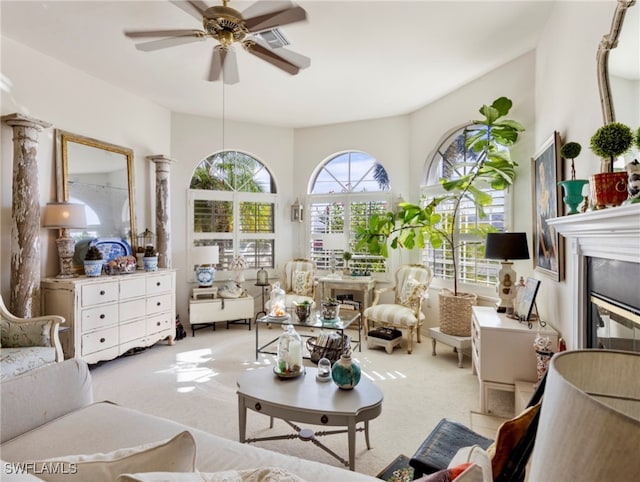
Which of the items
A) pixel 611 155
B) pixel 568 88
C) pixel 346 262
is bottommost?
pixel 346 262

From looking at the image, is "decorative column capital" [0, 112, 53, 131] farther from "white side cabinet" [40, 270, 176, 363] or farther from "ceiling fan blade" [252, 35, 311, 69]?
"ceiling fan blade" [252, 35, 311, 69]

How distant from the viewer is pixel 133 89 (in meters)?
4.49

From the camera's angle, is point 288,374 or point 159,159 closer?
point 288,374

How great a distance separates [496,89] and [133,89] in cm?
438

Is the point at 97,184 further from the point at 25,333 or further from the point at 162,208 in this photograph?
the point at 25,333

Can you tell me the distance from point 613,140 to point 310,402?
193cm

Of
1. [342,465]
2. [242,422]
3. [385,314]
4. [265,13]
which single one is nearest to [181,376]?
[242,422]

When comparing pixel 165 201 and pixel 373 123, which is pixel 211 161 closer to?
pixel 165 201

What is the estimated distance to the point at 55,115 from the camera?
3.77 metres

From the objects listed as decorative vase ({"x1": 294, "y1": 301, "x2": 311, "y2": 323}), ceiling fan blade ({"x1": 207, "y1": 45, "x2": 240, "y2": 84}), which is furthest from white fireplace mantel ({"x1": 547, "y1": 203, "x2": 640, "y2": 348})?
ceiling fan blade ({"x1": 207, "y1": 45, "x2": 240, "y2": 84})

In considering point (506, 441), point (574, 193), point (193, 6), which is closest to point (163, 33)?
point (193, 6)

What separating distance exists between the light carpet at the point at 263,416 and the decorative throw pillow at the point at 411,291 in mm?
594

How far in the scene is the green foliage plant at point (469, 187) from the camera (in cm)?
365

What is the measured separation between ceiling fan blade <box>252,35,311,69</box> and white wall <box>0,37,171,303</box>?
8.40ft
